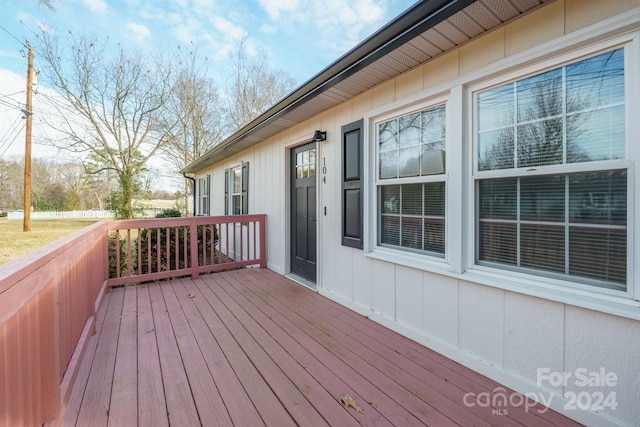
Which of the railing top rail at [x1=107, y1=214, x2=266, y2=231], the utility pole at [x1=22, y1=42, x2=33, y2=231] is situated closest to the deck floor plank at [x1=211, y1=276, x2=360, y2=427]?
the railing top rail at [x1=107, y1=214, x2=266, y2=231]

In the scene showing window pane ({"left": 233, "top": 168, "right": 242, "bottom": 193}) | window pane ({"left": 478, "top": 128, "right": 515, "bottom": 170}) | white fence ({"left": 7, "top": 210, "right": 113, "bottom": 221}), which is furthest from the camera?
white fence ({"left": 7, "top": 210, "right": 113, "bottom": 221})

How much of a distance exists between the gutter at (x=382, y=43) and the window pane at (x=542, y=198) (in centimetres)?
112

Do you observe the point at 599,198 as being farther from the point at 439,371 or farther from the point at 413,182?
the point at 439,371

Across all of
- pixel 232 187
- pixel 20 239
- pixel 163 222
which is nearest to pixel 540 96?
pixel 163 222

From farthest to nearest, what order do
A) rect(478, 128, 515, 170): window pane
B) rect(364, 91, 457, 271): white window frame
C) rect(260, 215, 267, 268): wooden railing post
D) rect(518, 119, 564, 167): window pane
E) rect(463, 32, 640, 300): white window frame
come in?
rect(260, 215, 267, 268): wooden railing post
rect(364, 91, 457, 271): white window frame
rect(478, 128, 515, 170): window pane
rect(518, 119, 564, 167): window pane
rect(463, 32, 640, 300): white window frame

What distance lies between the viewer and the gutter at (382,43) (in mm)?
1676

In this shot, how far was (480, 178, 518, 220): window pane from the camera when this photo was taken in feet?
6.20

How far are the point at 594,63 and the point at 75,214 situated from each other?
28.4 m

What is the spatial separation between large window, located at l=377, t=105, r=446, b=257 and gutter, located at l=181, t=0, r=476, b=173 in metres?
0.62

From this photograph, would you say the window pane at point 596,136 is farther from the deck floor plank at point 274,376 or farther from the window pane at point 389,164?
the deck floor plank at point 274,376

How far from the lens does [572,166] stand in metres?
1.59

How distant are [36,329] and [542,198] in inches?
106

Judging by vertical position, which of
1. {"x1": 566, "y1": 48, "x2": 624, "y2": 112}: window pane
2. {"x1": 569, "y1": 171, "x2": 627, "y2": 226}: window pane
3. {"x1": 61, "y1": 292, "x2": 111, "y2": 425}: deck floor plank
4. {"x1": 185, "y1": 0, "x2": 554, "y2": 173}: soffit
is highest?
{"x1": 185, "y1": 0, "x2": 554, "y2": 173}: soffit

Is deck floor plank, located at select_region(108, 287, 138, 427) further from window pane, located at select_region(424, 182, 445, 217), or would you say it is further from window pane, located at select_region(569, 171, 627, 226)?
window pane, located at select_region(569, 171, 627, 226)
